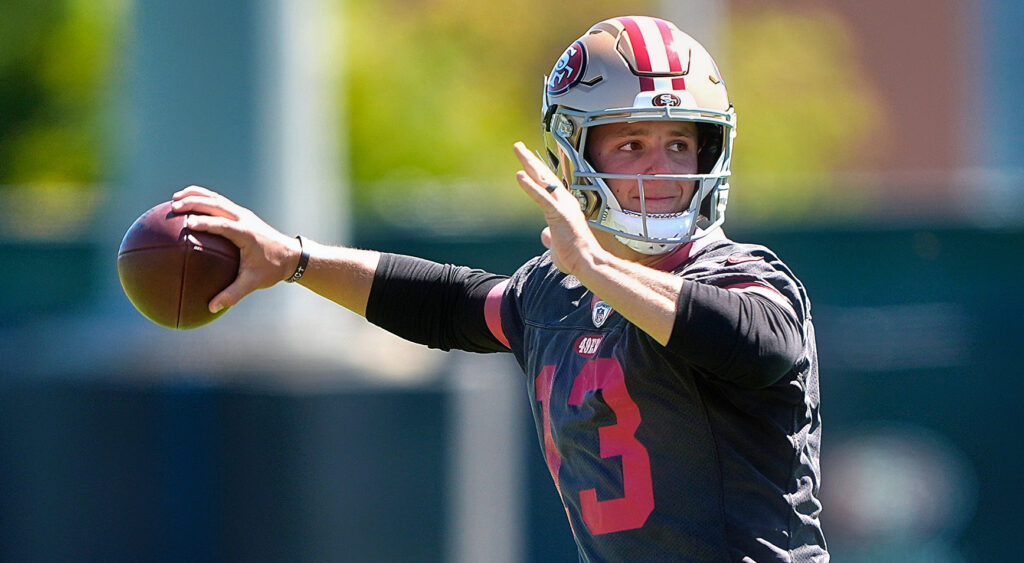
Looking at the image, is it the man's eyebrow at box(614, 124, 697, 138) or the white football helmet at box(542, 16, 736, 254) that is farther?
the man's eyebrow at box(614, 124, 697, 138)

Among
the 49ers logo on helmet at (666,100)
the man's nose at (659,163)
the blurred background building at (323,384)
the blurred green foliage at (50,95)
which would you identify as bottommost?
the blurred background building at (323,384)

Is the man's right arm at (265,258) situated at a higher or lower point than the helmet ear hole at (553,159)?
lower

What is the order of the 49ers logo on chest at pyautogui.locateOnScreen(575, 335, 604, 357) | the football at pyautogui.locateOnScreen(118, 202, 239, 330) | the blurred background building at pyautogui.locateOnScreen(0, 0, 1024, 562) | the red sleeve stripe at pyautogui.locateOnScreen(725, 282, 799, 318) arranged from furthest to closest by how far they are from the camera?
1. the blurred background building at pyautogui.locateOnScreen(0, 0, 1024, 562)
2. the football at pyautogui.locateOnScreen(118, 202, 239, 330)
3. the 49ers logo on chest at pyautogui.locateOnScreen(575, 335, 604, 357)
4. the red sleeve stripe at pyautogui.locateOnScreen(725, 282, 799, 318)

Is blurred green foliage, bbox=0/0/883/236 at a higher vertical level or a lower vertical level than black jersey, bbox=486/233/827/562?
higher

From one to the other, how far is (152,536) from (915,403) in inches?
152

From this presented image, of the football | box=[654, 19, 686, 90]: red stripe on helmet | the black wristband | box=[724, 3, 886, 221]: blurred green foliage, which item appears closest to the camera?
box=[654, 19, 686, 90]: red stripe on helmet

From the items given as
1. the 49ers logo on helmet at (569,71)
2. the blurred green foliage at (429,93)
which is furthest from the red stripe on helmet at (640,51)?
the blurred green foliage at (429,93)

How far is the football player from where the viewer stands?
9.53 ft

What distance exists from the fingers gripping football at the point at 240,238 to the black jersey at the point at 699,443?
982 mm

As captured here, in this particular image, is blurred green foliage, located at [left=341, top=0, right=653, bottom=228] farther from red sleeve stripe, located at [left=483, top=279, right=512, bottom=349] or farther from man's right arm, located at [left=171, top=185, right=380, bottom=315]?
red sleeve stripe, located at [left=483, top=279, right=512, bottom=349]

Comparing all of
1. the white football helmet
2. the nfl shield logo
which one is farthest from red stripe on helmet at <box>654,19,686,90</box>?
the nfl shield logo

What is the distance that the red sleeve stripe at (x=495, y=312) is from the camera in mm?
3850

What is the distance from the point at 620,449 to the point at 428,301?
3.28 feet

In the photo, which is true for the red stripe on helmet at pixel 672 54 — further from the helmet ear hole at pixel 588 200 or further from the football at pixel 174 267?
the football at pixel 174 267
